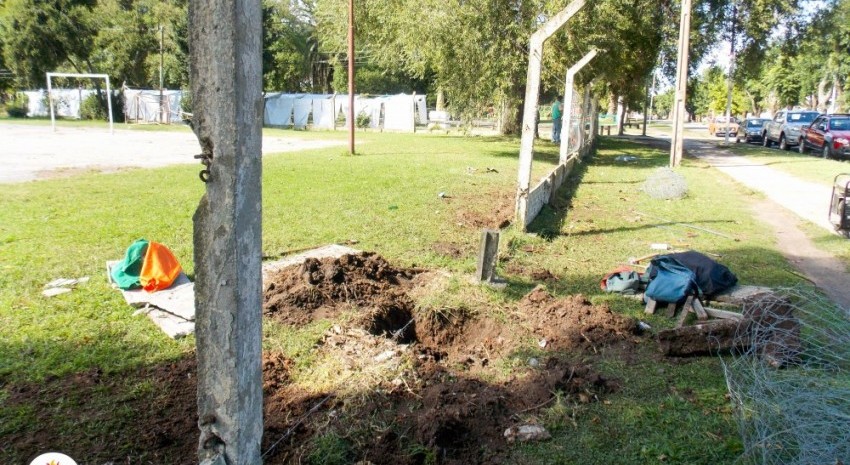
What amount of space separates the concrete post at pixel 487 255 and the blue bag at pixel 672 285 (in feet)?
4.95

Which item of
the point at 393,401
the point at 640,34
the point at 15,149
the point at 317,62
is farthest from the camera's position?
the point at 317,62

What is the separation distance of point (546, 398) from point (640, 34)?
1954cm

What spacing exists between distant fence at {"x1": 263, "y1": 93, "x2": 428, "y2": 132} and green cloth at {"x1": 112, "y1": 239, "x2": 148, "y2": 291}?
3252cm

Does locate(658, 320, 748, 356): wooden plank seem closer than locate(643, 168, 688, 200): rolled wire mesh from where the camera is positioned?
Yes

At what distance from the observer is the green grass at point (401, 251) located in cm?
367

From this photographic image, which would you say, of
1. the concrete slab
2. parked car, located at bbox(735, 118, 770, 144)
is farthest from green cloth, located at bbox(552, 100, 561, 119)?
the concrete slab

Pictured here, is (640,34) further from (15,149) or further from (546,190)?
(15,149)

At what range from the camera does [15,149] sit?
18.0 meters

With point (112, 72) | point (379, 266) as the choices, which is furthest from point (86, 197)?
point (112, 72)

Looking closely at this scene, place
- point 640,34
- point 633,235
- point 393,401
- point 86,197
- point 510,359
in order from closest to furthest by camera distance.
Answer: point 393,401
point 510,359
point 633,235
point 86,197
point 640,34

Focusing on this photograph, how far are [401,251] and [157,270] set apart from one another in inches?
113

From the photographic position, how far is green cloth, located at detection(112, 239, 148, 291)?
5.52 m

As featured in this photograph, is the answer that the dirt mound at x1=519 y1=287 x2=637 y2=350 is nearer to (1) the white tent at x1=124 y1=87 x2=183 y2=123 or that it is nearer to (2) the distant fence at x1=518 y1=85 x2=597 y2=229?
(2) the distant fence at x1=518 y1=85 x2=597 y2=229

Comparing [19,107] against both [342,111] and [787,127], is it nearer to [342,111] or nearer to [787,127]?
[342,111]
